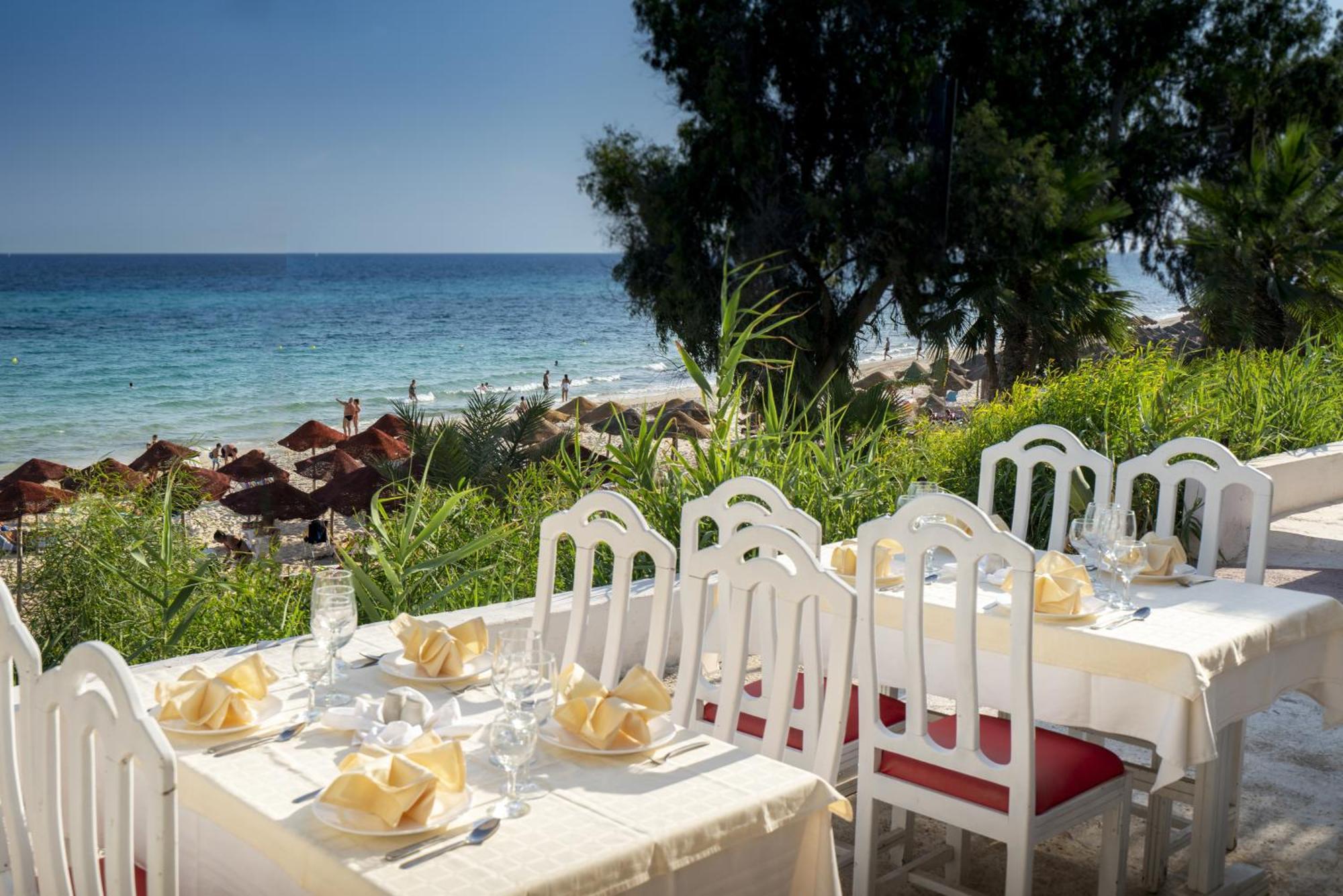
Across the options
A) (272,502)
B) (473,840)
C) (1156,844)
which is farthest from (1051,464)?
(272,502)

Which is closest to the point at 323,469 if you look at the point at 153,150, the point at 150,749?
the point at 150,749

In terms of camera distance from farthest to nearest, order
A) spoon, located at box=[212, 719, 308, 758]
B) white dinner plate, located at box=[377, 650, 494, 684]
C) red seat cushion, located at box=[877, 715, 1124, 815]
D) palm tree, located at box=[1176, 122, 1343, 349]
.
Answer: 1. palm tree, located at box=[1176, 122, 1343, 349]
2. red seat cushion, located at box=[877, 715, 1124, 815]
3. white dinner plate, located at box=[377, 650, 494, 684]
4. spoon, located at box=[212, 719, 308, 758]

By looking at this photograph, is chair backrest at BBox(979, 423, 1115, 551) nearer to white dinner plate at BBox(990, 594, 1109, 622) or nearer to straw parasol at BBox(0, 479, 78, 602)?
white dinner plate at BBox(990, 594, 1109, 622)

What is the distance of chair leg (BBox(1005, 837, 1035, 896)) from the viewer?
2527 mm

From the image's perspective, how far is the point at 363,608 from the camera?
4.11 meters

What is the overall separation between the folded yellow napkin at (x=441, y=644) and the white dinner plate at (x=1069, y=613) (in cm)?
121

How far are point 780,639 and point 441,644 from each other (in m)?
0.67

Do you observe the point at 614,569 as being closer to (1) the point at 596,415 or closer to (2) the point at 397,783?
(2) the point at 397,783

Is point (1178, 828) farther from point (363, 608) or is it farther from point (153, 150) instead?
point (153, 150)

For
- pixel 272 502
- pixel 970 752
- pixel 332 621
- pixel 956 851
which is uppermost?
pixel 332 621

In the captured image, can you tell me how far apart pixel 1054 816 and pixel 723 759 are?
0.97 metres

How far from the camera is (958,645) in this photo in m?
2.57

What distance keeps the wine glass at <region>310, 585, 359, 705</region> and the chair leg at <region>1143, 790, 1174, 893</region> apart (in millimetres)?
1960

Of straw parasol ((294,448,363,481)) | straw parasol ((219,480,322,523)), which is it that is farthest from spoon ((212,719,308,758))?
straw parasol ((294,448,363,481))
